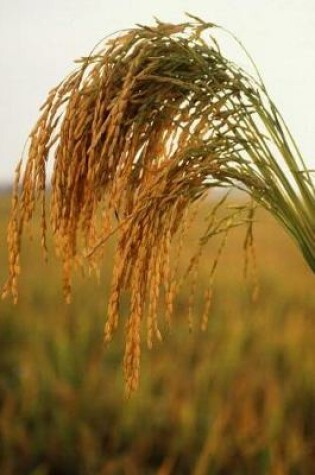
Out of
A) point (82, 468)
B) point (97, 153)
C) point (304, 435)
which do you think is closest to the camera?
point (97, 153)

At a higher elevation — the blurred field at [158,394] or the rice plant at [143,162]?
the rice plant at [143,162]

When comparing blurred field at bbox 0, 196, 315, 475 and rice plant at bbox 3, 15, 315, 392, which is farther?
blurred field at bbox 0, 196, 315, 475

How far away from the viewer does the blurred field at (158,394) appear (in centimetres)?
238

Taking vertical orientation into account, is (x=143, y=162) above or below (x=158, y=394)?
above

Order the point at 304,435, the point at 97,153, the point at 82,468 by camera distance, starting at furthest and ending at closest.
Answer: the point at 304,435
the point at 82,468
the point at 97,153

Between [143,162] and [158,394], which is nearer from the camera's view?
[143,162]

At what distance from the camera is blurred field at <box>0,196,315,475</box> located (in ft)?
7.82

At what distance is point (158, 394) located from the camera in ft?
8.71

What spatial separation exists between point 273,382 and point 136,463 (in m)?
0.64

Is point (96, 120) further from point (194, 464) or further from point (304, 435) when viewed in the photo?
point (304, 435)

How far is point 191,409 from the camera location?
2.48 metres

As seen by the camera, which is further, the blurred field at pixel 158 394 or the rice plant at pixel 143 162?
the blurred field at pixel 158 394

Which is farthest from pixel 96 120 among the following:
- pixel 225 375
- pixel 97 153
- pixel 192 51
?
pixel 225 375

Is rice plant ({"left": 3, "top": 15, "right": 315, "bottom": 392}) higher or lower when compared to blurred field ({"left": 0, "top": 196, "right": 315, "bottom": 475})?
higher
